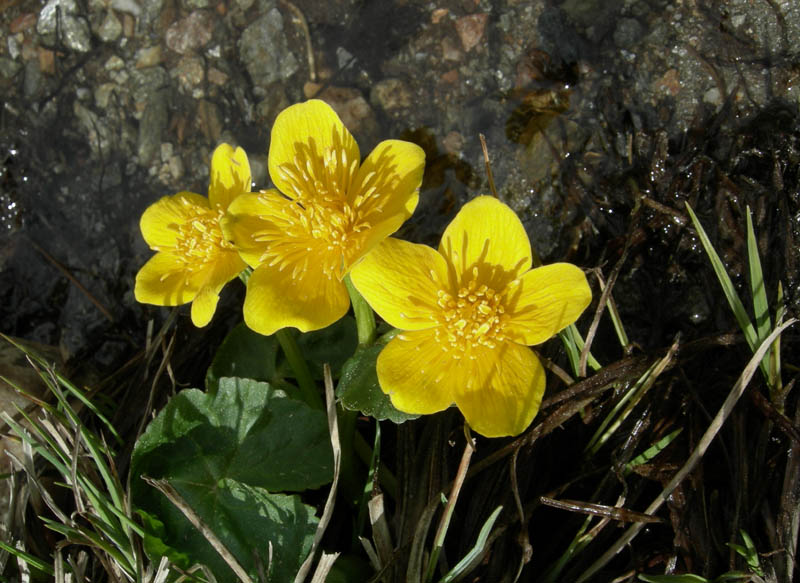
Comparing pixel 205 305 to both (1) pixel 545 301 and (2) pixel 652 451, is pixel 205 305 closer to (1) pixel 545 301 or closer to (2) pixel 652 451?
(1) pixel 545 301

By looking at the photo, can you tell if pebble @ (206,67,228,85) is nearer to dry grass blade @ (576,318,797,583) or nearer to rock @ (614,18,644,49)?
rock @ (614,18,644,49)

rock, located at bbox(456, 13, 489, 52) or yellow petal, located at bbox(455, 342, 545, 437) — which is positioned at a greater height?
rock, located at bbox(456, 13, 489, 52)

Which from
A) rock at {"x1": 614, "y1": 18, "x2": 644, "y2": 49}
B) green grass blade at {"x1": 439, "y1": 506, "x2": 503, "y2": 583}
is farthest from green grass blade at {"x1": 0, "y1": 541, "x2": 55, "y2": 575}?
rock at {"x1": 614, "y1": 18, "x2": 644, "y2": 49}

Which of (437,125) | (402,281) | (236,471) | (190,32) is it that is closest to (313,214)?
(402,281)

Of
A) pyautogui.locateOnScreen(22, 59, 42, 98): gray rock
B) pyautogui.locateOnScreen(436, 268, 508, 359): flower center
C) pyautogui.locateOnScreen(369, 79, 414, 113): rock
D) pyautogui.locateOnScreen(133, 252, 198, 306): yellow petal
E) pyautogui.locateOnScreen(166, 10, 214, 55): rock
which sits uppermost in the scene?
pyautogui.locateOnScreen(166, 10, 214, 55): rock

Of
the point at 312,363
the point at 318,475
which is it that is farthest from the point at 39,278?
the point at 318,475

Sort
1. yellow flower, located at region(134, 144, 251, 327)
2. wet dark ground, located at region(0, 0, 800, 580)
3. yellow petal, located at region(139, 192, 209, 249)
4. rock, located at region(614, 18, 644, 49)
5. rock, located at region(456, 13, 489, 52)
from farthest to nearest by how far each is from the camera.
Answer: rock, located at region(456, 13, 489, 52)
rock, located at region(614, 18, 644, 49)
wet dark ground, located at region(0, 0, 800, 580)
yellow petal, located at region(139, 192, 209, 249)
yellow flower, located at region(134, 144, 251, 327)
